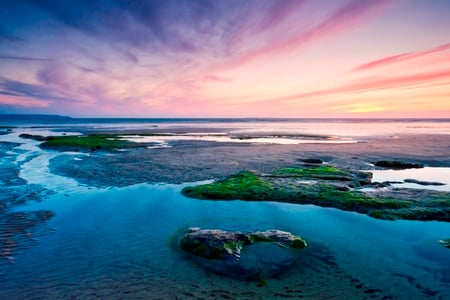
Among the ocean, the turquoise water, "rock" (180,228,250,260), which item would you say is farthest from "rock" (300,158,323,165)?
"rock" (180,228,250,260)

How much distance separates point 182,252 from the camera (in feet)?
35.8

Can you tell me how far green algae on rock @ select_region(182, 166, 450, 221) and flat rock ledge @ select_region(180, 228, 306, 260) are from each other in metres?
6.08

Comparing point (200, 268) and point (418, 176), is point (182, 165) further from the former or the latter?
point (418, 176)

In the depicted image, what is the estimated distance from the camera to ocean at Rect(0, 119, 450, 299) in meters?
8.59

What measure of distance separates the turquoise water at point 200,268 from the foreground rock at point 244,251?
0.37m

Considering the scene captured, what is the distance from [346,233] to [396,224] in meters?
3.02

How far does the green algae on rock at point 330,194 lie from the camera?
50.5ft

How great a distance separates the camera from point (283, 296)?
8281 millimetres

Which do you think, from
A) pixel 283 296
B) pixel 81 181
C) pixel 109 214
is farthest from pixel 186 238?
pixel 81 181

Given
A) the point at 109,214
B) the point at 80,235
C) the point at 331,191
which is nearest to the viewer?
the point at 80,235

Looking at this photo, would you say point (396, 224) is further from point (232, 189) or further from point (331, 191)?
point (232, 189)

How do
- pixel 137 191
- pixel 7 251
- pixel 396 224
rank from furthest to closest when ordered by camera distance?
pixel 137 191
pixel 396 224
pixel 7 251

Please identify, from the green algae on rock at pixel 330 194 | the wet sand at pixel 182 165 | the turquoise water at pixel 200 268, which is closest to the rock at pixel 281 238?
the turquoise water at pixel 200 268

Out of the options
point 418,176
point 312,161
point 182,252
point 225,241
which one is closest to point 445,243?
point 225,241
